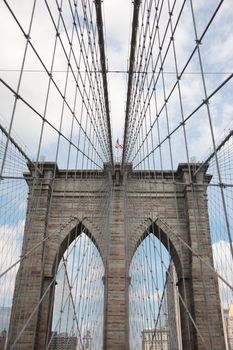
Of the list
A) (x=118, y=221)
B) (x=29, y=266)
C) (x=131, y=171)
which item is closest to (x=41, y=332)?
(x=29, y=266)

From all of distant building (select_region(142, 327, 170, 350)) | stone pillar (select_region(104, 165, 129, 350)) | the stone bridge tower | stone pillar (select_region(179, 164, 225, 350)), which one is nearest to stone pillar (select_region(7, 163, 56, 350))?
the stone bridge tower

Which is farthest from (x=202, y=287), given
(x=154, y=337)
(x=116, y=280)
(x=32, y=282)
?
(x=32, y=282)

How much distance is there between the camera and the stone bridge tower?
1210 centimetres

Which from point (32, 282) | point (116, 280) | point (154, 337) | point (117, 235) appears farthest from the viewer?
point (154, 337)

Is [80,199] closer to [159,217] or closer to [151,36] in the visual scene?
[159,217]

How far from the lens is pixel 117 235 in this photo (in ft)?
45.4

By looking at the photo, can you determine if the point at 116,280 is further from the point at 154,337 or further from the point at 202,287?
the point at 154,337

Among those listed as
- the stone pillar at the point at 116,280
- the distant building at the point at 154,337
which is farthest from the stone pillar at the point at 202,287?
the stone pillar at the point at 116,280

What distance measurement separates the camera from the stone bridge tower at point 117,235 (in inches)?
476

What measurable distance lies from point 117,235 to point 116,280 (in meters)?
1.67

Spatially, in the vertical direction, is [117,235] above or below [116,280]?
above

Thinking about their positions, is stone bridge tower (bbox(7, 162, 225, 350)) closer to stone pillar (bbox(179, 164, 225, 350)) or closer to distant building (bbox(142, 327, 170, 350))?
stone pillar (bbox(179, 164, 225, 350))

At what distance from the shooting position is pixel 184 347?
12.6 meters

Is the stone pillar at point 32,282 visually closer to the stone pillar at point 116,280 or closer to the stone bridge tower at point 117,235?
the stone bridge tower at point 117,235
